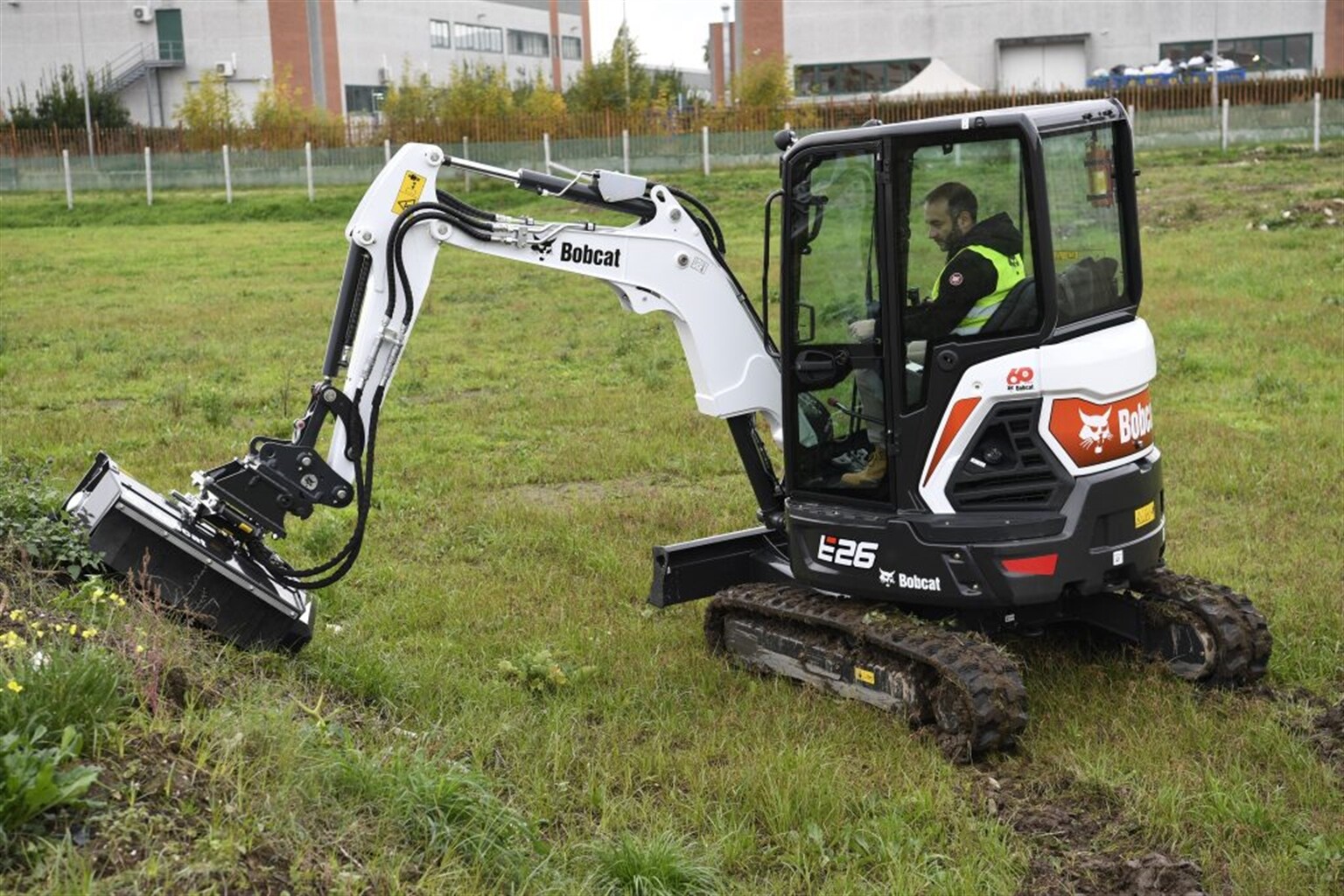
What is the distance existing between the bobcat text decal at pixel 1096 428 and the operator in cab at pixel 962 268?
0.53 meters

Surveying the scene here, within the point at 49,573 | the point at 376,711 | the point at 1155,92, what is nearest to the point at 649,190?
the point at 376,711

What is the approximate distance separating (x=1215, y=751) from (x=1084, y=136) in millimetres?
2732

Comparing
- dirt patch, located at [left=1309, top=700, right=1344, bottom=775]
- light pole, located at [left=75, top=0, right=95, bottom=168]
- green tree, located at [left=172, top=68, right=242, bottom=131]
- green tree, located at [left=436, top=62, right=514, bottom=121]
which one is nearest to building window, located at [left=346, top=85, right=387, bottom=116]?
green tree, located at [left=172, top=68, right=242, bottom=131]

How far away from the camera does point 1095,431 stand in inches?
263

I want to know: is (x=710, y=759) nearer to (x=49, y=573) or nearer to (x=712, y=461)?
(x=49, y=573)

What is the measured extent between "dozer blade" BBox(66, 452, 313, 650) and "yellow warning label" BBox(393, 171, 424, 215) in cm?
170

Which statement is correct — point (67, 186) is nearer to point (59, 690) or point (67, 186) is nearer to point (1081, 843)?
point (59, 690)

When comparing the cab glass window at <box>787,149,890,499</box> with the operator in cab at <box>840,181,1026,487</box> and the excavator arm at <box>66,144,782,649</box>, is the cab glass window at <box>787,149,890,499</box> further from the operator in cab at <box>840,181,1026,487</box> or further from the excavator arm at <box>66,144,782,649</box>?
the excavator arm at <box>66,144,782,649</box>

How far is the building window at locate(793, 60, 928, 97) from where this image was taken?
60688 millimetres

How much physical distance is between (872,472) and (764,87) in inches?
1851

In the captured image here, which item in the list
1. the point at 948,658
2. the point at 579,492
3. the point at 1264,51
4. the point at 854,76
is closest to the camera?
the point at 948,658

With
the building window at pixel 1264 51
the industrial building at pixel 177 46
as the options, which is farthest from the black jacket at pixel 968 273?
the industrial building at pixel 177 46

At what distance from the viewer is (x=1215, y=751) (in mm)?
6305

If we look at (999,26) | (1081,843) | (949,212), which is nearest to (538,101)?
(999,26)
